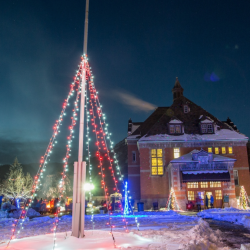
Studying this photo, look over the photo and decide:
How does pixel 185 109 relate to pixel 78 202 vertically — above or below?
above

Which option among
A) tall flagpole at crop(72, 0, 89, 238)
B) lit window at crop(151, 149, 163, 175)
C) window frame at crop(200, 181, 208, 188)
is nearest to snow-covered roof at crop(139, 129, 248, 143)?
lit window at crop(151, 149, 163, 175)

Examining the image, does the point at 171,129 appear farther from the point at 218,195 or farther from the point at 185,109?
the point at 218,195

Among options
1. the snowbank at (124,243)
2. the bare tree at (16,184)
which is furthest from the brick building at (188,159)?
the bare tree at (16,184)

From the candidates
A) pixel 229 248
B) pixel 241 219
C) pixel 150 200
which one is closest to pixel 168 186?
pixel 150 200

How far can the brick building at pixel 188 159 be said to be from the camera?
2541cm

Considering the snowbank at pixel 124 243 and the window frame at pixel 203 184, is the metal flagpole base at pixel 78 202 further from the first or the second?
the window frame at pixel 203 184

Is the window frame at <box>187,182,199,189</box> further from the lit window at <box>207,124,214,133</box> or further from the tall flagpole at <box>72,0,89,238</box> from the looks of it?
the tall flagpole at <box>72,0,89,238</box>

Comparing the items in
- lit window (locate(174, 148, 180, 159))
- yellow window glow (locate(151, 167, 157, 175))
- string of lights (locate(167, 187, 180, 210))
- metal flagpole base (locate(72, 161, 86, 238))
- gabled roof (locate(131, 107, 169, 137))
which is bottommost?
string of lights (locate(167, 187, 180, 210))

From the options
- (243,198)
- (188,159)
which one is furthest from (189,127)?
(243,198)

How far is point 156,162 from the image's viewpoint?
2902 centimetres

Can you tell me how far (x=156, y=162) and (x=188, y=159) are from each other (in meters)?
4.46

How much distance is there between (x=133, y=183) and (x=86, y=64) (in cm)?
2372

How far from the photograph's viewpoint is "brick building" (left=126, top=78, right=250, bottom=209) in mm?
25406

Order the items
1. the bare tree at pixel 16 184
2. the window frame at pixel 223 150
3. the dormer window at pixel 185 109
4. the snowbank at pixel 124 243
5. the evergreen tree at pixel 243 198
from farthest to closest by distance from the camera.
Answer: the bare tree at pixel 16 184, the dormer window at pixel 185 109, the window frame at pixel 223 150, the evergreen tree at pixel 243 198, the snowbank at pixel 124 243
